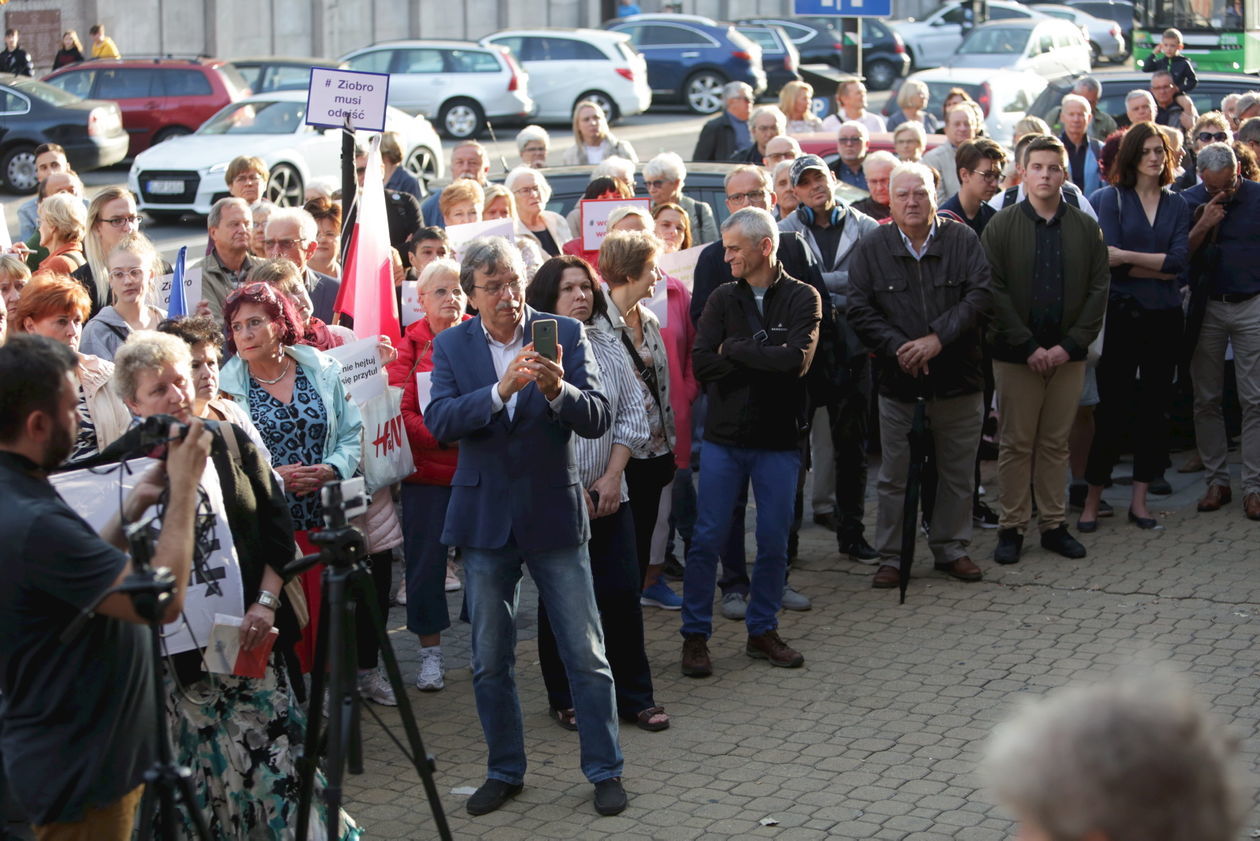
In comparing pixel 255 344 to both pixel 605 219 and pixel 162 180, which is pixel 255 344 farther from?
pixel 162 180

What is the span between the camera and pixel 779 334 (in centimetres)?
732

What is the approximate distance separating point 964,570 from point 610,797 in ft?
10.6

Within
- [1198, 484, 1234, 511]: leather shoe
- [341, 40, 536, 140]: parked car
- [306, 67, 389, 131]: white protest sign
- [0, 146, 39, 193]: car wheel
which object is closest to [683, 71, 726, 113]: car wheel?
[341, 40, 536, 140]: parked car

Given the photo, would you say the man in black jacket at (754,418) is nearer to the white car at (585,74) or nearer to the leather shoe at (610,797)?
the leather shoe at (610,797)

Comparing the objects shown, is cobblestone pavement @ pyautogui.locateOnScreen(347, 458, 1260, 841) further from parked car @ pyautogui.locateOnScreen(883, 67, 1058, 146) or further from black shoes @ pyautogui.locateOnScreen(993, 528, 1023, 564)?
parked car @ pyautogui.locateOnScreen(883, 67, 1058, 146)

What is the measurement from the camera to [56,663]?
12.6 feet

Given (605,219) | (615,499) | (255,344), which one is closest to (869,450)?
(605,219)

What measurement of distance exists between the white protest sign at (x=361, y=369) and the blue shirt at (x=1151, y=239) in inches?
177

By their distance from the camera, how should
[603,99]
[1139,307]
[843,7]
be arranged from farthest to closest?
[603,99], [843,7], [1139,307]

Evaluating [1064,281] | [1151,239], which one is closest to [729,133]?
[1151,239]

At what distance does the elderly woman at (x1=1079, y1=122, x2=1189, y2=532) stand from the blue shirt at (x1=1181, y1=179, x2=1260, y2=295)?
27cm

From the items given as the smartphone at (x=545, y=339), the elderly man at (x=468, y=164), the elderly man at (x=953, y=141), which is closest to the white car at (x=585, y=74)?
the elderly man at (x=953, y=141)

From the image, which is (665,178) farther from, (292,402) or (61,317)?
(61,317)

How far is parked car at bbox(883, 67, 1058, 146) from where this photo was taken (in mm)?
22375
